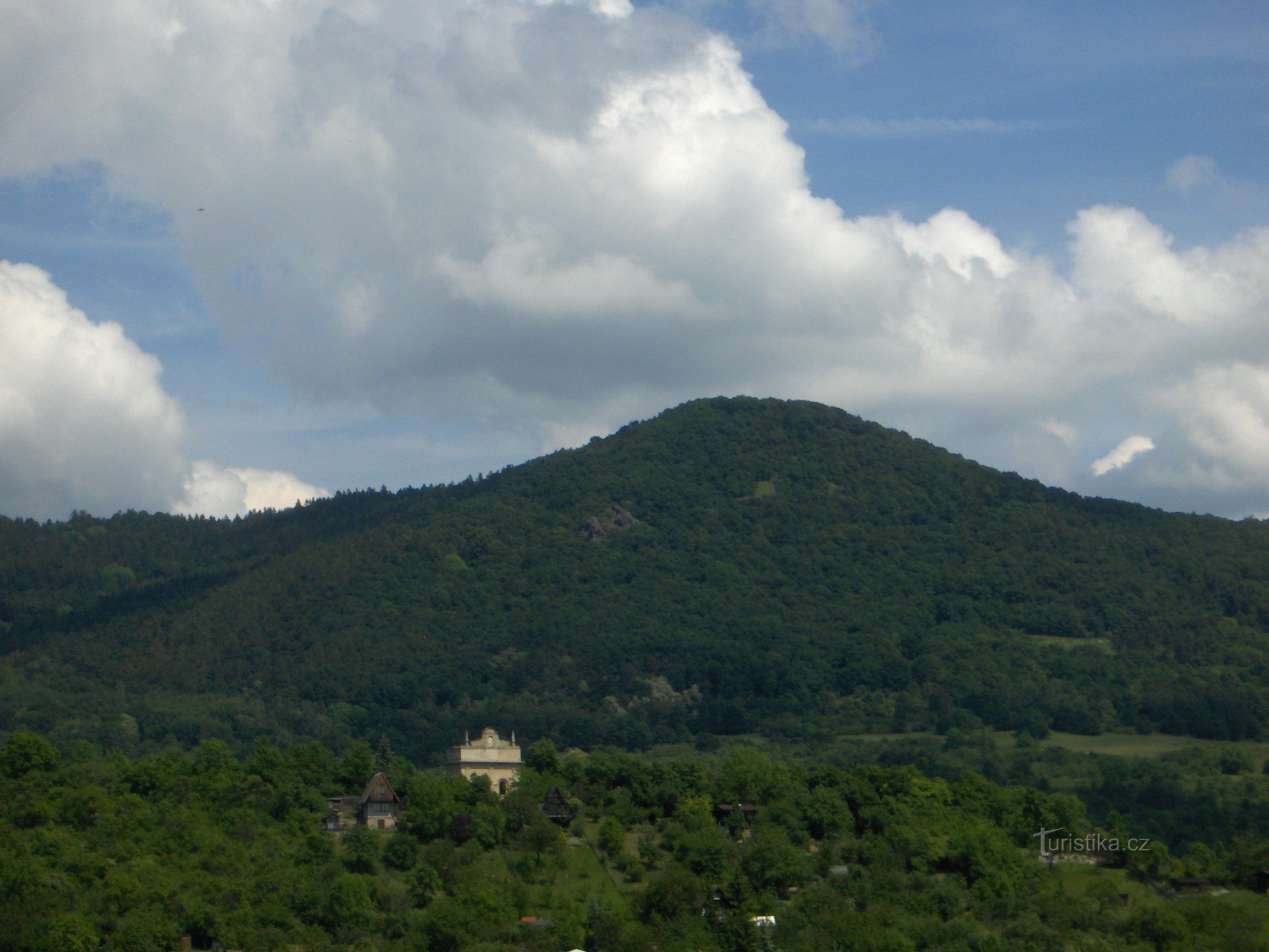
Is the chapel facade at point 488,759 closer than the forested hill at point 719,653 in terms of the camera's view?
Yes

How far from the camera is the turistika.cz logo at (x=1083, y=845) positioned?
89.4 meters

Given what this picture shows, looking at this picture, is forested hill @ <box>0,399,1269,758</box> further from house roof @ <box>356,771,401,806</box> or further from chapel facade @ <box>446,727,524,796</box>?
house roof @ <box>356,771,401,806</box>

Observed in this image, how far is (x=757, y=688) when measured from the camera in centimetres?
17250

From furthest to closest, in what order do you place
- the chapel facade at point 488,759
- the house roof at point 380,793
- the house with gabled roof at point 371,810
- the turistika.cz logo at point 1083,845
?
the chapel facade at point 488,759
the turistika.cz logo at point 1083,845
the house roof at point 380,793
the house with gabled roof at point 371,810

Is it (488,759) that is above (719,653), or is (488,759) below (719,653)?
below

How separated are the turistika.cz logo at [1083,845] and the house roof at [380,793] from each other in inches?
1443

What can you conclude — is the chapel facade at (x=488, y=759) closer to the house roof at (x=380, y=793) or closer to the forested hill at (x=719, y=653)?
the house roof at (x=380, y=793)

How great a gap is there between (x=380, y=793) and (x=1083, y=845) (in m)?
39.8

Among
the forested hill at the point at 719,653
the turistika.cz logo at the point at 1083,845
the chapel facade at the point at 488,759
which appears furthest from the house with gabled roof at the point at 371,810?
the forested hill at the point at 719,653

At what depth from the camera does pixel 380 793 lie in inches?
3492

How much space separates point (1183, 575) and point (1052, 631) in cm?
1837

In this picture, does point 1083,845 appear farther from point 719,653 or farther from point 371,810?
point 719,653

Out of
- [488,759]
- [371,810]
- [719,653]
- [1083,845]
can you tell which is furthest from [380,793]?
[719,653]

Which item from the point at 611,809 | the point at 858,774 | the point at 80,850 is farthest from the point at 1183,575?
the point at 80,850
